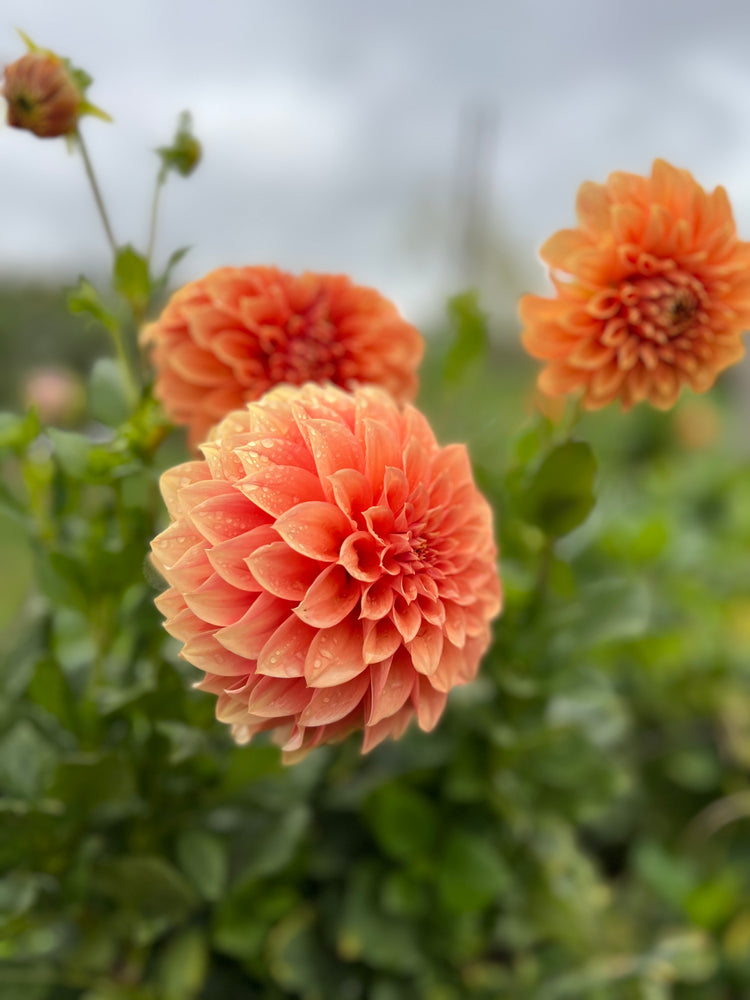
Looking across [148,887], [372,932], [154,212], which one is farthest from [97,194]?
[372,932]

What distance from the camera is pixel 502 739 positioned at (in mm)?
491

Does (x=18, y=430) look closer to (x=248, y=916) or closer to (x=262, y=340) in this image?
(x=262, y=340)

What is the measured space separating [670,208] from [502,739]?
0.32 metres

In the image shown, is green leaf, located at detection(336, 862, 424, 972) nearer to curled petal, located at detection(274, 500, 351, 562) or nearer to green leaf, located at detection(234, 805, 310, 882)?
green leaf, located at detection(234, 805, 310, 882)

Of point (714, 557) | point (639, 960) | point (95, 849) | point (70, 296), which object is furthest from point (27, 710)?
point (714, 557)

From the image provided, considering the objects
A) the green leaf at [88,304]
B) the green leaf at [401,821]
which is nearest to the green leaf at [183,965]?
the green leaf at [401,821]

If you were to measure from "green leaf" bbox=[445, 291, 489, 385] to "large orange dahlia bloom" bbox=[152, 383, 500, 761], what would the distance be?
0.73 feet

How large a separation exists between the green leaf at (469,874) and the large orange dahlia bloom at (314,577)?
25 cm

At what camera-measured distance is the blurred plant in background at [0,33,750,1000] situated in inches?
16.1

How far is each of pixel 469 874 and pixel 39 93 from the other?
485 mm

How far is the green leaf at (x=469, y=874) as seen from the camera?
0.49m

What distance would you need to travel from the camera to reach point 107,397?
0.42 metres

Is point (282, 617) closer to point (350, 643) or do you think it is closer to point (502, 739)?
point (350, 643)

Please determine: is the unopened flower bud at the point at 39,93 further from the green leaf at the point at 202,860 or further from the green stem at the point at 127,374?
the green leaf at the point at 202,860
